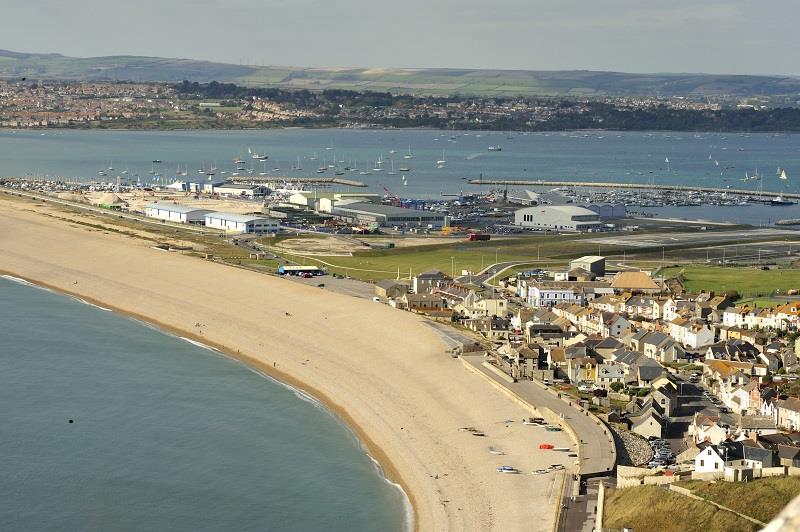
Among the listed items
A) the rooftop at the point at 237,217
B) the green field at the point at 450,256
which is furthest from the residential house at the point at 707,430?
the rooftop at the point at 237,217

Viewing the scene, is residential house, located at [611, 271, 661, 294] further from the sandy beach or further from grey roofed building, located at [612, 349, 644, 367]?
grey roofed building, located at [612, 349, 644, 367]

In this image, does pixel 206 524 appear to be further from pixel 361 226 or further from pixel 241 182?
pixel 241 182

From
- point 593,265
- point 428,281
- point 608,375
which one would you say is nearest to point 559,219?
Answer: point 593,265

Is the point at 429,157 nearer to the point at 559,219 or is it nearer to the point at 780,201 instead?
the point at 780,201

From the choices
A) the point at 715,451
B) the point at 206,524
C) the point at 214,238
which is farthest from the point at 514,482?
the point at 214,238

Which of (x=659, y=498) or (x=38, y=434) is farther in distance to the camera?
(x=38, y=434)
